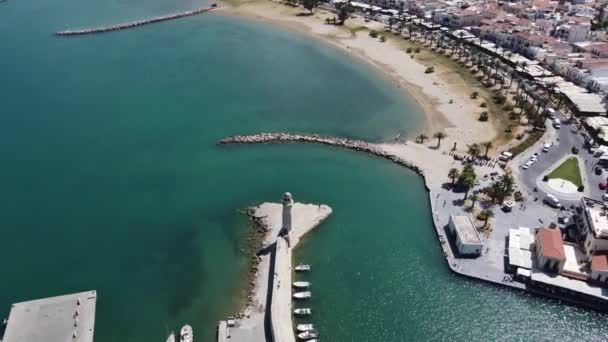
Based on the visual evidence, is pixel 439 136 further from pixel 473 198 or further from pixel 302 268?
pixel 302 268

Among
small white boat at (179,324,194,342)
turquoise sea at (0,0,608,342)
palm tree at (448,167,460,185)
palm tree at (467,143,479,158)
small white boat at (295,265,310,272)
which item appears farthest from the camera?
palm tree at (467,143,479,158)

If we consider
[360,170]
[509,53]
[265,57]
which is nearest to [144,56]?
[265,57]

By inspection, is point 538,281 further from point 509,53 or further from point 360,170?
point 509,53

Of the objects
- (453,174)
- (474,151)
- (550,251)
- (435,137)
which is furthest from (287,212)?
(435,137)

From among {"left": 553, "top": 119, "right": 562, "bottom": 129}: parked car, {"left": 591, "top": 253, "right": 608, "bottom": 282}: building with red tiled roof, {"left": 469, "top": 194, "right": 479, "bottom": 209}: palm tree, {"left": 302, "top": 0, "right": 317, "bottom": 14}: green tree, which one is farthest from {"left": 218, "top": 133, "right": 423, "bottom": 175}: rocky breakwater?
{"left": 302, "top": 0, "right": 317, "bottom": 14}: green tree

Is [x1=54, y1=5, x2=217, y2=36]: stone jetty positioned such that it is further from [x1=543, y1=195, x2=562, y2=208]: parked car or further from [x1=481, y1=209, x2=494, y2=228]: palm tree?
[x1=543, y1=195, x2=562, y2=208]: parked car

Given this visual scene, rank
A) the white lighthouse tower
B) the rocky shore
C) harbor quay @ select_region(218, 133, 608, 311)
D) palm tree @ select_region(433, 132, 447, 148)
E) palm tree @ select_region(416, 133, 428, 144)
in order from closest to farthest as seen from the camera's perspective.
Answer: the rocky shore < harbor quay @ select_region(218, 133, 608, 311) < the white lighthouse tower < palm tree @ select_region(433, 132, 447, 148) < palm tree @ select_region(416, 133, 428, 144)

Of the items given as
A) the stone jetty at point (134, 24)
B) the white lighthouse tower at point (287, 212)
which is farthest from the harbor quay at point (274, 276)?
the stone jetty at point (134, 24)

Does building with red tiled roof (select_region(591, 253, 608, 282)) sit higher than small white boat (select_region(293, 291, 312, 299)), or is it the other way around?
building with red tiled roof (select_region(591, 253, 608, 282))
